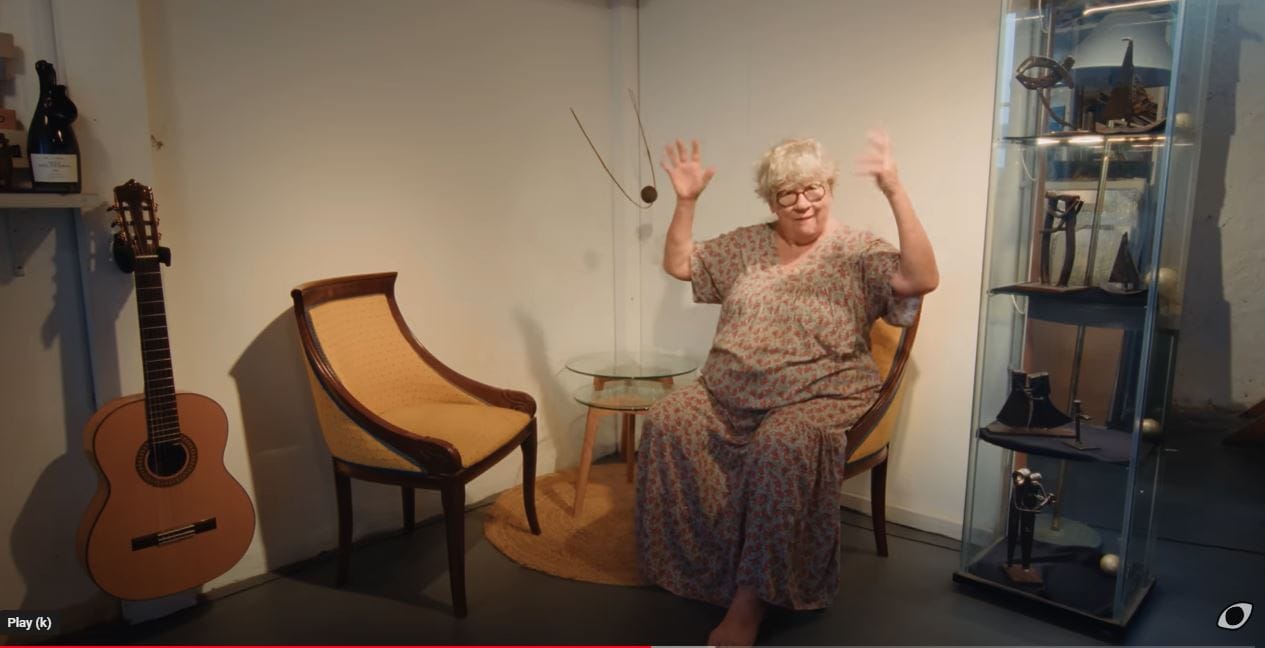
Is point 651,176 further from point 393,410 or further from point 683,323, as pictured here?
point 393,410

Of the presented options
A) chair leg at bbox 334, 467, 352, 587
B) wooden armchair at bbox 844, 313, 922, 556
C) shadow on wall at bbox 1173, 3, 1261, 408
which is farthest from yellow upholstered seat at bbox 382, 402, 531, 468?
shadow on wall at bbox 1173, 3, 1261, 408

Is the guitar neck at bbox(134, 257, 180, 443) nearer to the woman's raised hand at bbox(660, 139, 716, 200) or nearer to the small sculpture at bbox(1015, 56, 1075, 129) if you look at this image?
the woman's raised hand at bbox(660, 139, 716, 200)

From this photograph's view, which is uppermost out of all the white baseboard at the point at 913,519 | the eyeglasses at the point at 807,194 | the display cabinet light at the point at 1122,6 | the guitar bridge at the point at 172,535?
the display cabinet light at the point at 1122,6

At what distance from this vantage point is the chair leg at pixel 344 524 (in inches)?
94.7

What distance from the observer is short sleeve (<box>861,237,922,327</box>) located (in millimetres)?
2260

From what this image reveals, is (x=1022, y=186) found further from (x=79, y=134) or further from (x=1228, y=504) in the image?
(x=79, y=134)

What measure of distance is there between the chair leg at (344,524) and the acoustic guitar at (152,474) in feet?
1.02

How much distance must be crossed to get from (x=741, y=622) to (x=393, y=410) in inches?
49.1

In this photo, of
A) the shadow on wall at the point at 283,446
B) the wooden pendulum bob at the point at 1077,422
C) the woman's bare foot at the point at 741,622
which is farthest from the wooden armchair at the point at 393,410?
the wooden pendulum bob at the point at 1077,422

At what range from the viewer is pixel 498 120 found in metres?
3.05

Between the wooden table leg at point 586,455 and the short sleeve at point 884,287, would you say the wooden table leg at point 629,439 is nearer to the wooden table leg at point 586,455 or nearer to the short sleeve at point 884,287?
the wooden table leg at point 586,455

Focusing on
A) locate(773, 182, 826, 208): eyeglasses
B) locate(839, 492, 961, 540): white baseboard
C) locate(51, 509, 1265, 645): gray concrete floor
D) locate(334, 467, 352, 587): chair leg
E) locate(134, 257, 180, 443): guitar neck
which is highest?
locate(773, 182, 826, 208): eyeglasses

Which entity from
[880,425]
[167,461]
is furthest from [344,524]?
[880,425]

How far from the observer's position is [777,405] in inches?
89.0
